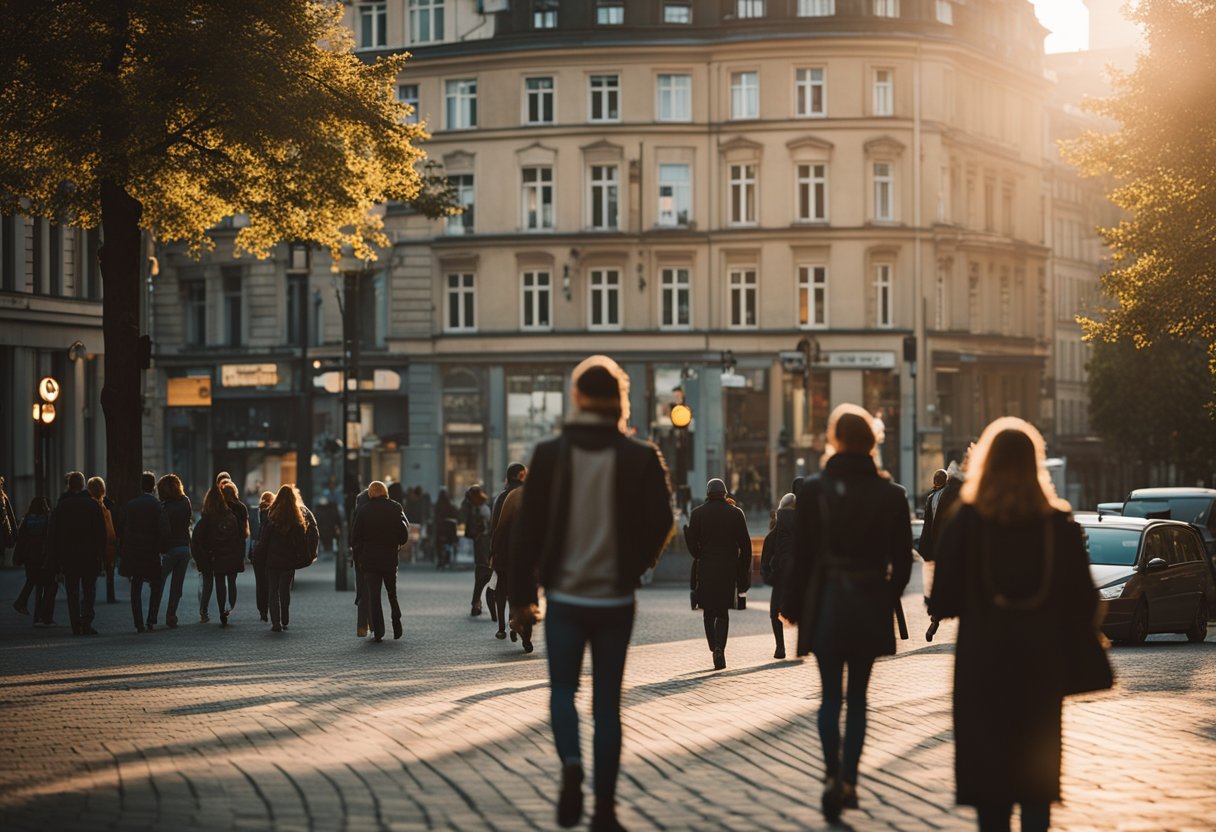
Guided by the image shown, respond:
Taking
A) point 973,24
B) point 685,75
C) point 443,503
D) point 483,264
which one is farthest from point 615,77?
point 443,503

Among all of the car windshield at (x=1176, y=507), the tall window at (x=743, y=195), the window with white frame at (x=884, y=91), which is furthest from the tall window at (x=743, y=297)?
the car windshield at (x=1176, y=507)

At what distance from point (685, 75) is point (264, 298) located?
1652 centimetres

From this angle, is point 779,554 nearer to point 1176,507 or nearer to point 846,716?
point 846,716

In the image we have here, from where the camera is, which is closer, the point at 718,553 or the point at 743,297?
the point at 718,553

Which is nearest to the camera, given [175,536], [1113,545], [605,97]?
[1113,545]

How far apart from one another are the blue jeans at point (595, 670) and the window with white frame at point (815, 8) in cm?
5903

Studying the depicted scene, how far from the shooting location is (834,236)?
64375mm

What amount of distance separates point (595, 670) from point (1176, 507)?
29145 millimetres

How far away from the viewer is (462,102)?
6675 centimetres

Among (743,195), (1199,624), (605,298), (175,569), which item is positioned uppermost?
(743,195)

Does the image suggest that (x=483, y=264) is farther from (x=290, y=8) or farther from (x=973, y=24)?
(x=290, y=8)

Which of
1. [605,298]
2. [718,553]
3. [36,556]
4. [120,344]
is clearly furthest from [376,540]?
[605,298]

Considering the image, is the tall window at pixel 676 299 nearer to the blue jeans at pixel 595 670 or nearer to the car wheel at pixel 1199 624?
the car wheel at pixel 1199 624

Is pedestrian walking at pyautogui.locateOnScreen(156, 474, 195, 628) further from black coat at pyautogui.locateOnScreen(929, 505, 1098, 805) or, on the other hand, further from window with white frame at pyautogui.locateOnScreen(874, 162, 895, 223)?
window with white frame at pyautogui.locateOnScreen(874, 162, 895, 223)
